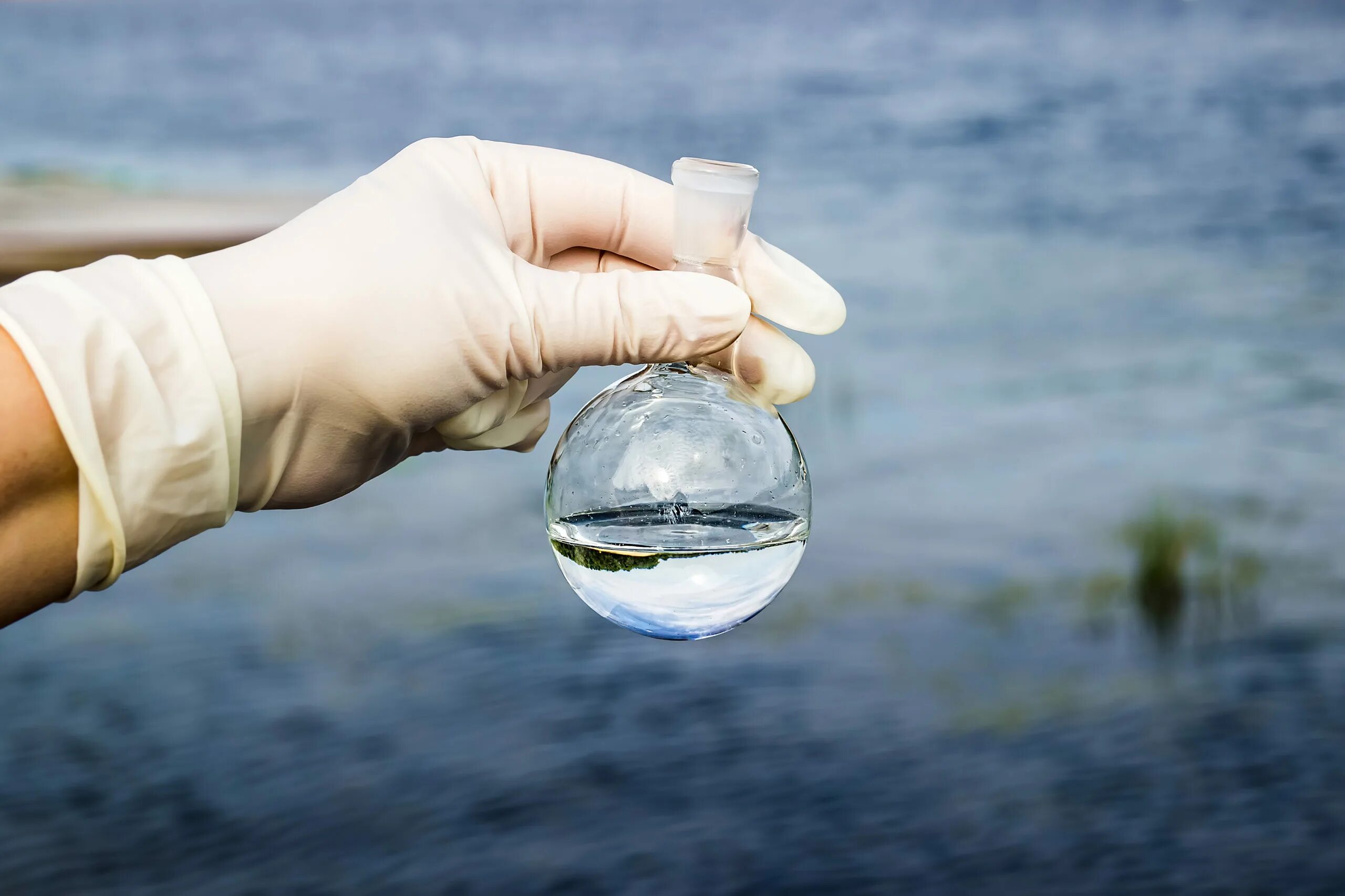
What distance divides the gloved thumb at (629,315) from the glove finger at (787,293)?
0.16 meters

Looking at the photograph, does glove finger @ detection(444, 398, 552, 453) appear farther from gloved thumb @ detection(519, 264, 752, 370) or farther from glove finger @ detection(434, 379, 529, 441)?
gloved thumb @ detection(519, 264, 752, 370)

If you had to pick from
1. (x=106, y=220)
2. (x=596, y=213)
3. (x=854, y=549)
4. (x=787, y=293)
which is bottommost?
(x=854, y=549)

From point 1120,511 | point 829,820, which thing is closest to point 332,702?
point 829,820

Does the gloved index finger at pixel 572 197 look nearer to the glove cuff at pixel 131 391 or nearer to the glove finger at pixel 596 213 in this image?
the glove finger at pixel 596 213

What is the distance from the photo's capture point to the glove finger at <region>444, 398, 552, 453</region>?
1534mm

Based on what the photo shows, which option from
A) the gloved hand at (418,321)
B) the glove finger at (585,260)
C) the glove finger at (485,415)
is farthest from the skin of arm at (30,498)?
the glove finger at (585,260)

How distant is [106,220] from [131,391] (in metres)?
4.25

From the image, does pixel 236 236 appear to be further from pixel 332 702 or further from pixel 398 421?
pixel 398 421

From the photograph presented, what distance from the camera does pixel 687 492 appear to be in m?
1.12

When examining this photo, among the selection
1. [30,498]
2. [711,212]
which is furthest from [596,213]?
[30,498]

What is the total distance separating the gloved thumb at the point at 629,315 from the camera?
124cm

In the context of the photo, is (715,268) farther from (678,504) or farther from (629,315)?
(678,504)

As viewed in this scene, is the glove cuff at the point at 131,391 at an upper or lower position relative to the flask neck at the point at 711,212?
lower

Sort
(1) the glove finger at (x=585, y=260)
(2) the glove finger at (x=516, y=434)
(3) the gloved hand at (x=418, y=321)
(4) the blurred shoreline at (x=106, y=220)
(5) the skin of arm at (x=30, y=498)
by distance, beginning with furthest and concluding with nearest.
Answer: (4) the blurred shoreline at (x=106, y=220)
(1) the glove finger at (x=585, y=260)
(2) the glove finger at (x=516, y=434)
(3) the gloved hand at (x=418, y=321)
(5) the skin of arm at (x=30, y=498)
